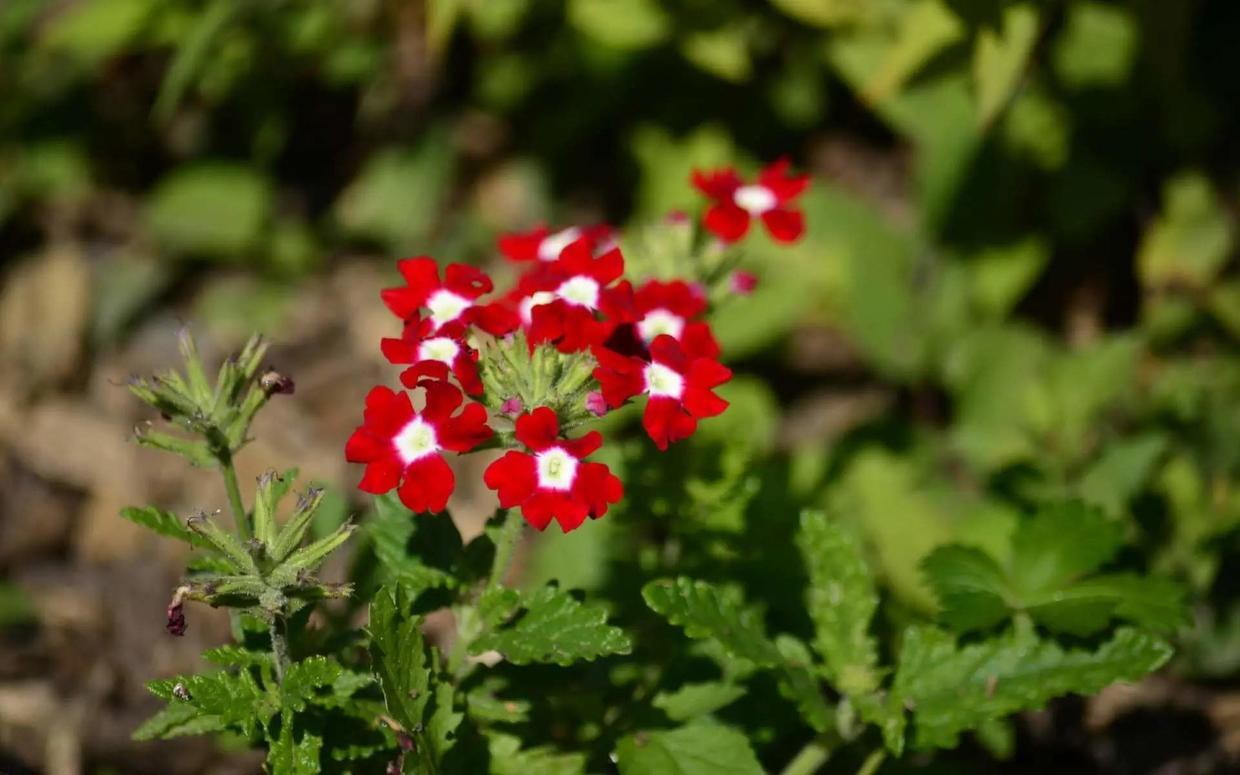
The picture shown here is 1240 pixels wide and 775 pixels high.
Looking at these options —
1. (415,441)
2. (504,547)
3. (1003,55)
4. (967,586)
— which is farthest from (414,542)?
(1003,55)

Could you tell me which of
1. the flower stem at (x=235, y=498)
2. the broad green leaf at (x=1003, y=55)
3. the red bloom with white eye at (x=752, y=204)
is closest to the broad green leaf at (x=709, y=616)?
the flower stem at (x=235, y=498)

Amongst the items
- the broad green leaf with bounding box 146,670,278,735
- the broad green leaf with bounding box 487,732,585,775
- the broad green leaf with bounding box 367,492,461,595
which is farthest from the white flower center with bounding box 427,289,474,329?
the broad green leaf with bounding box 487,732,585,775

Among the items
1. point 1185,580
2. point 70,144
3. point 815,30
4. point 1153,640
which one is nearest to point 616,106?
point 815,30

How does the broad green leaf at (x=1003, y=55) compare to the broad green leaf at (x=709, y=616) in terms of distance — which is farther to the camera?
the broad green leaf at (x=1003, y=55)

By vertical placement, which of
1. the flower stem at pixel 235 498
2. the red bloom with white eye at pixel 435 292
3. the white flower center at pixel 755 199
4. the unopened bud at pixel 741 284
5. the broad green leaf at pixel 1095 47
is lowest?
the flower stem at pixel 235 498

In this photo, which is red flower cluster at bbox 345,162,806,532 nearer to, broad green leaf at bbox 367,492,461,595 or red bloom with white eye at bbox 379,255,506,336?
red bloom with white eye at bbox 379,255,506,336

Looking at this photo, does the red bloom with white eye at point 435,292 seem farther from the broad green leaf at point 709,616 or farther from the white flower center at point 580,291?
the broad green leaf at point 709,616

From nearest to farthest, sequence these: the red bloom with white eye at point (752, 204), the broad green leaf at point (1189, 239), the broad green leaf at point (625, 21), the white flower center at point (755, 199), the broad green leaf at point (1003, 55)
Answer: the red bloom with white eye at point (752, 204)
the white flower center at point (755, 199)
the broad green leaf at point (1003, 55)
the broad green leaf at point (625, 21)
the broad green leaf at point (1189, 239)
